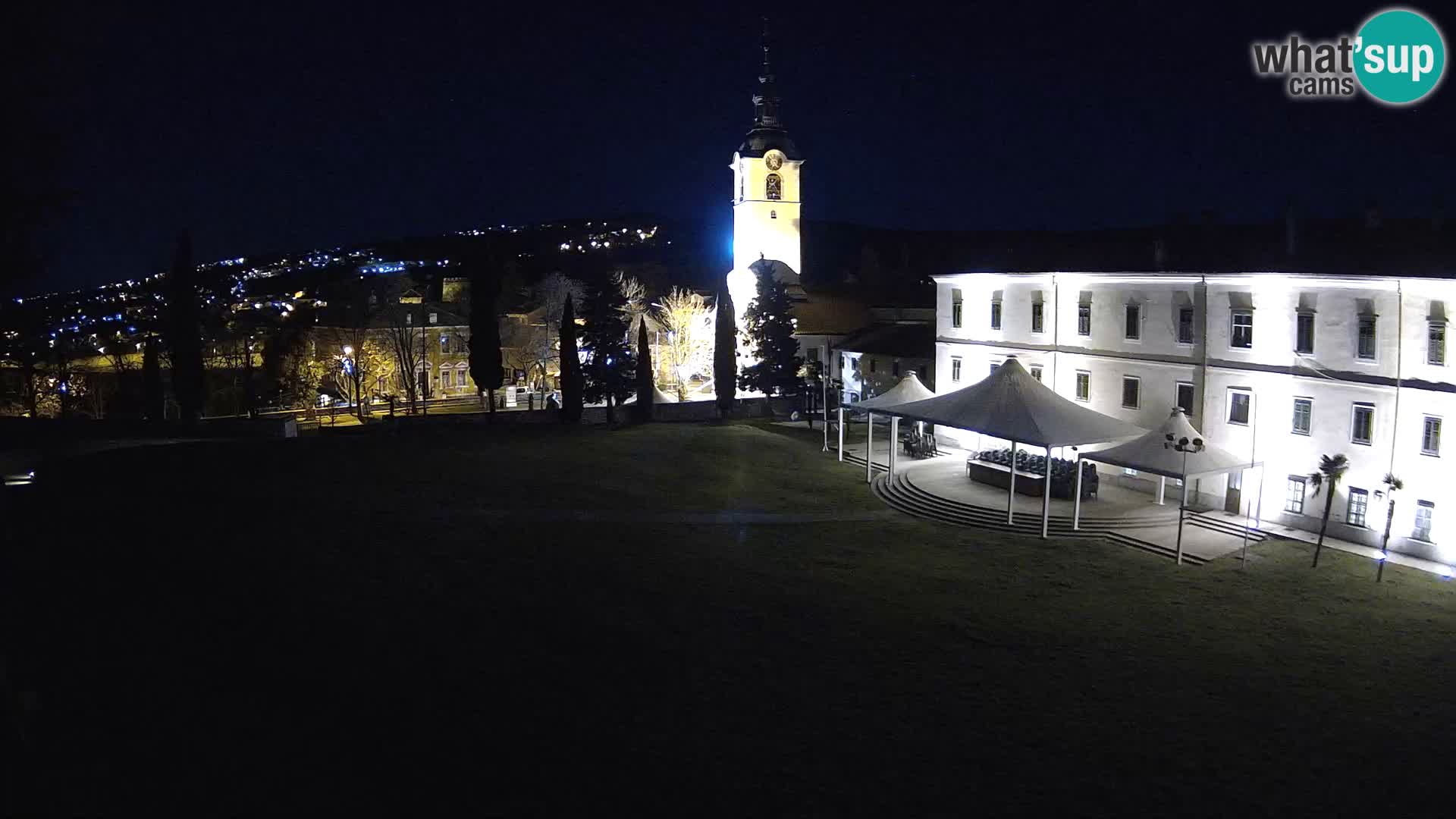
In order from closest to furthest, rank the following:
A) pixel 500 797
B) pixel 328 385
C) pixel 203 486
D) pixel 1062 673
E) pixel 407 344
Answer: pixel 500 797 < pixel 1062 673 < pixel 203 486 < pixel 407 344 < pixel 328 385

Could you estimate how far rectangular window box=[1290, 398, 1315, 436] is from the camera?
70.0 ft

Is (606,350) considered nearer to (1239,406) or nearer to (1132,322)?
(1132,322)

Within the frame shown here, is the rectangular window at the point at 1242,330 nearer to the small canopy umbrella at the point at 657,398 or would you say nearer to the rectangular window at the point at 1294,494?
the rectangular window at the point at 1294,494

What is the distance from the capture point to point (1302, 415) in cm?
2155

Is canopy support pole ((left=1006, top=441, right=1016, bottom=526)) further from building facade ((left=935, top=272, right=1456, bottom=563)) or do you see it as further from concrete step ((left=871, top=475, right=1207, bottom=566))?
building facade ((left=935, top=272, right=1456, bottom=563))

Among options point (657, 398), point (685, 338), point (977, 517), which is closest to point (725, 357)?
point (657, 398)

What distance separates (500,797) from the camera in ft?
32.4

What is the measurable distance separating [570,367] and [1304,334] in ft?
83.0

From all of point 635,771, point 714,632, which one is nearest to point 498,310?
point 714,632

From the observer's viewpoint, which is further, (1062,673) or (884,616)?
(884,616)

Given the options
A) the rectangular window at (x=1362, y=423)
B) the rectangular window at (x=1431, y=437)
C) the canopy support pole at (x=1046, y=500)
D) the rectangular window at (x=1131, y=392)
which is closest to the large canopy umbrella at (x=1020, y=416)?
the canopy support pole at (x=1046, y=500)

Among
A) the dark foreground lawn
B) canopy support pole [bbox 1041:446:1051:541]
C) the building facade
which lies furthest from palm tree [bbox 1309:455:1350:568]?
canopy support pole [bbox 1041:446:1051:541]

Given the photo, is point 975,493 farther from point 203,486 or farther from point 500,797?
point 203,486

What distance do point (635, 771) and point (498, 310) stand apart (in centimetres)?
5628
